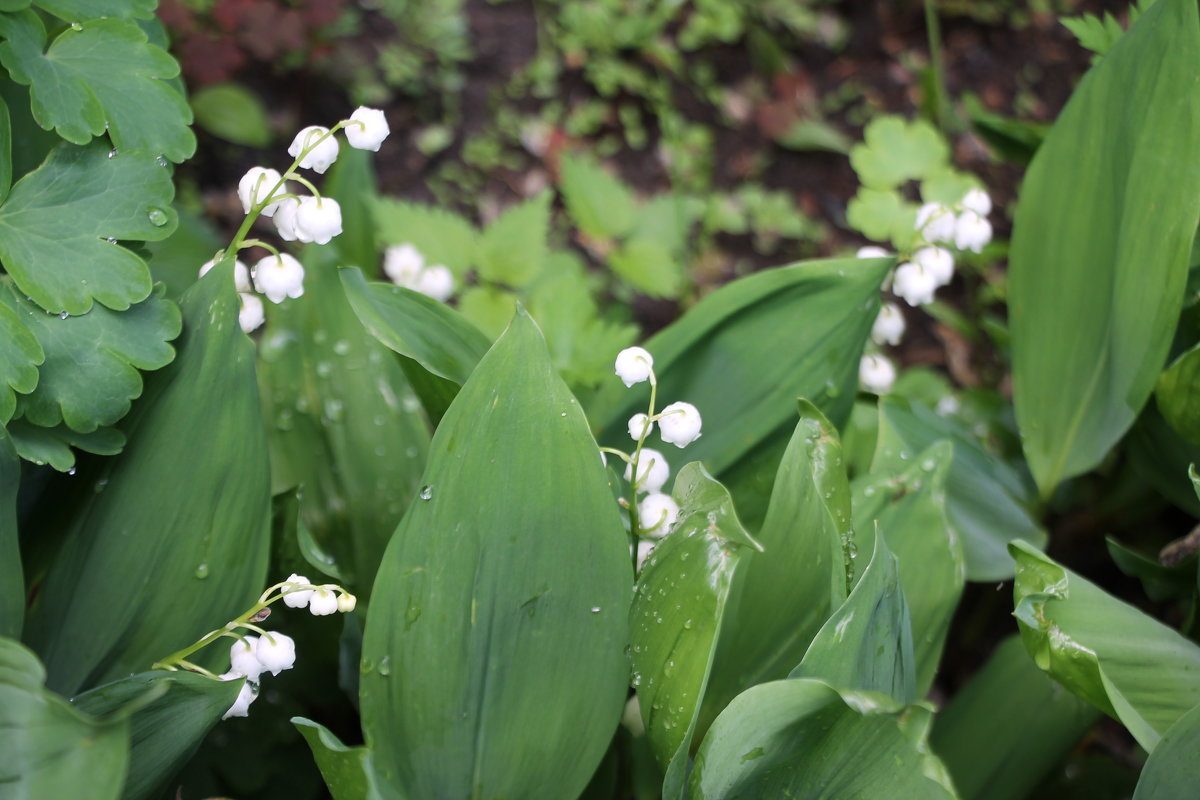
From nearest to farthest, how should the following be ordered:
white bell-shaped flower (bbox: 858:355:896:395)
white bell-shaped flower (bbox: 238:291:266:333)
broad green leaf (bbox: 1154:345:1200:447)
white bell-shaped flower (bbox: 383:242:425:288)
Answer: white bell-shaped flower (bbox: 238:291:266:333) → broad green leaf (bbox: 1154:345:1200:447) → white bell-shaped flower (bbox: 858:355:896:395) → white bell-shaped flower (bbox: 383:242:425:288)

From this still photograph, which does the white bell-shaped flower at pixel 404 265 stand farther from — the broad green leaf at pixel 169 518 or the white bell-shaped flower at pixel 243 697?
the white bell-shaped flower at pixel 243 697

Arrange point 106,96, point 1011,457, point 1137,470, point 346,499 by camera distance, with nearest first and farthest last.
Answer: point 106,96 → point 346,499 → point 1137,470 → point 1011,457

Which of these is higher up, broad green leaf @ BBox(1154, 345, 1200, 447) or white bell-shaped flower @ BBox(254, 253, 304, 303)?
white bell-shaped flower @ BBox(254, 253, 304, 303)

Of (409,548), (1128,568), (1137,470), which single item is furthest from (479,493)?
(1137,470)

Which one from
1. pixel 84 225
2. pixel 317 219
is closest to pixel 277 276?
pixel 317 219

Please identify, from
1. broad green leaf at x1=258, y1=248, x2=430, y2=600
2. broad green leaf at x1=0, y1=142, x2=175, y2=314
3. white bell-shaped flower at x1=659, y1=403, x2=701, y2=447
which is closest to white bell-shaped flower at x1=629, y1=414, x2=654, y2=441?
white bell-shaped flower at x1=659, y1=403, x2=701, y2=447

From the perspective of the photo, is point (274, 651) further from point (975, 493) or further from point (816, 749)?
point (975, 493)

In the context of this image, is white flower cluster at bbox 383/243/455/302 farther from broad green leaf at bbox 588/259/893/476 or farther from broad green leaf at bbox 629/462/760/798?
broad green leaf at bbox 629/462/760/798

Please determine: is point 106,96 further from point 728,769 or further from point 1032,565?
point 1032,565
